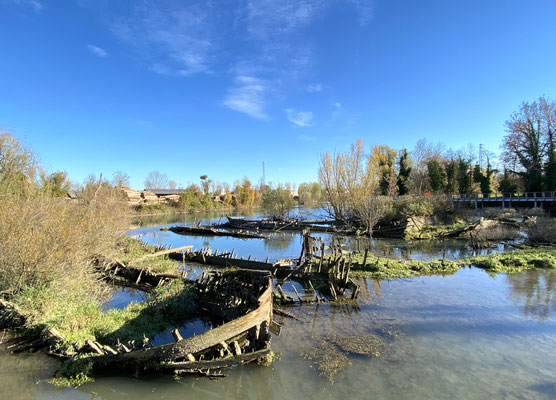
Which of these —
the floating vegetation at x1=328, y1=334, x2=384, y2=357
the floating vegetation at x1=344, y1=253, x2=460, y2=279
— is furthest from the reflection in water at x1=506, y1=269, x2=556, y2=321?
the floating vegetation at x1=328, y1=334, x2=384, y2=357

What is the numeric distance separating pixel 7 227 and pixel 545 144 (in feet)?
181

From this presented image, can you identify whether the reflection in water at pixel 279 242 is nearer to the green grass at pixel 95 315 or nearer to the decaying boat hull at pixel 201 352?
the green grass at pixel 95 315

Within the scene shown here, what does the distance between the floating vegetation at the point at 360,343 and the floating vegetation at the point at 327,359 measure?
27 centimetres

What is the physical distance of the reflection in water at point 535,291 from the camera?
10.0m

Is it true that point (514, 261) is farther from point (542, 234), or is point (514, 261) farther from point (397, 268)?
point (542, 234)

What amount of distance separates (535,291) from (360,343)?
9.36 m

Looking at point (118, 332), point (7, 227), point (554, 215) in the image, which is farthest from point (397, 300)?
point (554, 215)

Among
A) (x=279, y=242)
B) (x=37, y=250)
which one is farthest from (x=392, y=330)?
(x=279, y=242)

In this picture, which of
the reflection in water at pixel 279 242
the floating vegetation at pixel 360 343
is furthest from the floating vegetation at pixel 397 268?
the reflection in water at pixel 279 242

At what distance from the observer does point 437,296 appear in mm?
11695

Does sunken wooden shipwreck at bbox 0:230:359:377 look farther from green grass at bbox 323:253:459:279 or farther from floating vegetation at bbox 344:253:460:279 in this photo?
floating vegetation at bbox 344:253:460:279

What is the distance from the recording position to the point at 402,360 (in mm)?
7105

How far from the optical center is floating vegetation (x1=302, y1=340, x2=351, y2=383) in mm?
6723

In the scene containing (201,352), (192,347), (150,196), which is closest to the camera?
(192,347)
